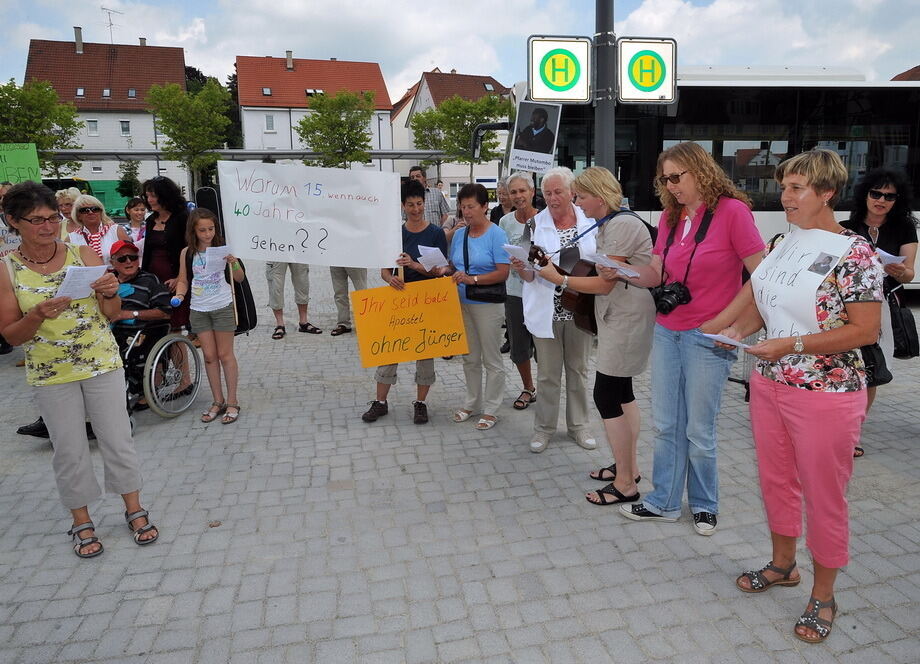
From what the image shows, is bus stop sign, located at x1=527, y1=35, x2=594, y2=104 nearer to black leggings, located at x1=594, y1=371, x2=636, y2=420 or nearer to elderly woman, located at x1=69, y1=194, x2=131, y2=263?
black leggings, located at x1=594, y1=371, x2=636, y2=420

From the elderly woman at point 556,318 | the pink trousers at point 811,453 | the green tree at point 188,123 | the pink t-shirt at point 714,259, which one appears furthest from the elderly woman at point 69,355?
the green tree at point 188,123

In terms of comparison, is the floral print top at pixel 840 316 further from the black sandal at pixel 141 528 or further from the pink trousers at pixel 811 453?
the black sandal at pixel 141 528

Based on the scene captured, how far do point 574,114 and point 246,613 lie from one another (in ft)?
26.4

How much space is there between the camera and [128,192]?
104 feet

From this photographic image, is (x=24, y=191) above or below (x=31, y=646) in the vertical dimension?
above

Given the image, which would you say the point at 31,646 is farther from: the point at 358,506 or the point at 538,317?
the point at 538,317

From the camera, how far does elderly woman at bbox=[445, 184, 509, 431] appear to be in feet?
16.9

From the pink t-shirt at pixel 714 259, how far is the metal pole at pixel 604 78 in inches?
120

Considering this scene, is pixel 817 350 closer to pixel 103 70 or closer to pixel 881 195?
pixel 881 195

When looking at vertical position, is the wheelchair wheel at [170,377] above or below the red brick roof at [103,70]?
below

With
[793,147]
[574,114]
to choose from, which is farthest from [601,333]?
[793,147]

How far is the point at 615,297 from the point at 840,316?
4.36 feet

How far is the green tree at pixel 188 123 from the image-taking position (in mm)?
44031

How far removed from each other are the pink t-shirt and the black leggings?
1.80ft
